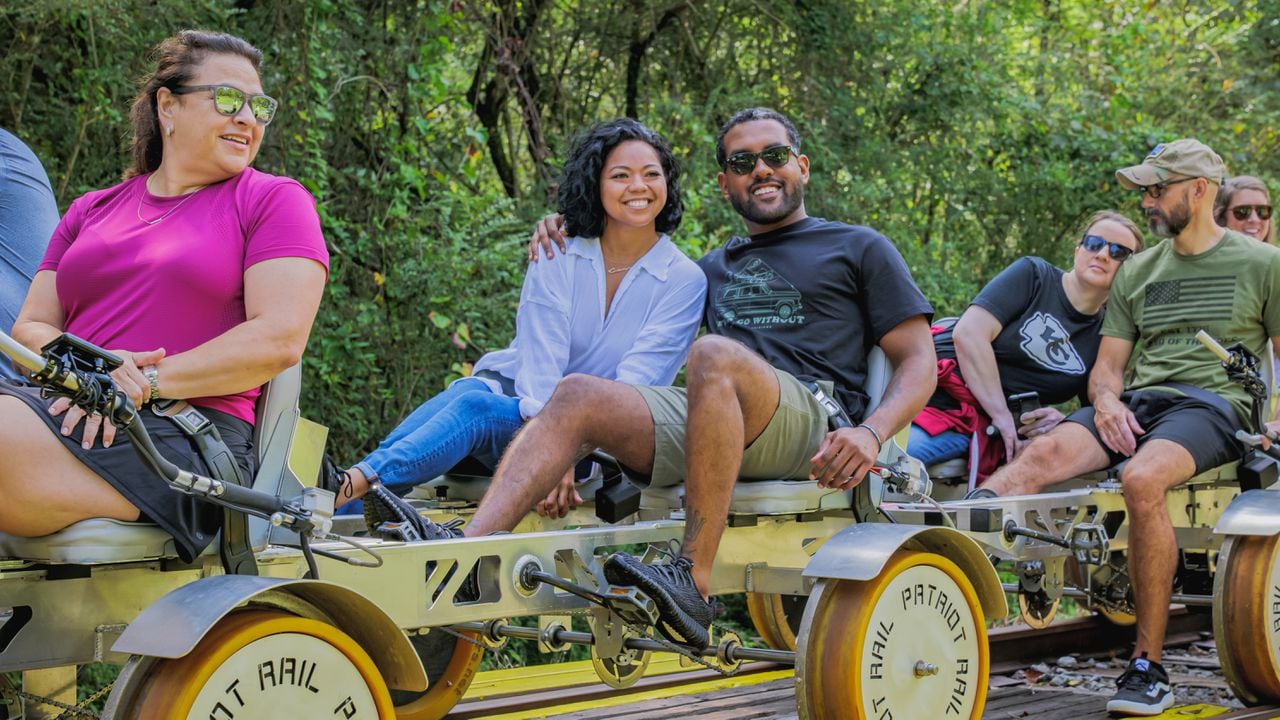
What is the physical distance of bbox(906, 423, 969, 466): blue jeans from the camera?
212 inches

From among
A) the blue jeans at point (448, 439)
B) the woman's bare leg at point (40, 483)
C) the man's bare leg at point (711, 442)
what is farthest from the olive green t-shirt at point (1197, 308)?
the woman's bare leg at point (40, 483)

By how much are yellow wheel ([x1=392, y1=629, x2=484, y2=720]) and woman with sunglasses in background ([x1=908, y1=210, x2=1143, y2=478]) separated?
1.87m

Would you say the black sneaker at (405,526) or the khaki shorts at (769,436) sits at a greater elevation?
the khaki shorts at (769,436)

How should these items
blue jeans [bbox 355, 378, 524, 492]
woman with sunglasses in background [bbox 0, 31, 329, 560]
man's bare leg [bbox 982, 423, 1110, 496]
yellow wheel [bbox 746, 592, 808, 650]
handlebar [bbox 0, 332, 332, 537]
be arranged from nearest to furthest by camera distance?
handlebar [bbox 0, 332, 332, 537]
woman with sunglasses in background [bbox 0, 31, 329, 560]
blue jeans [bbox 355, 378, 524, 492]
man's bare leg [bbox 982, 423, 1110, 496]
yellow wheel [bbox 746, 592, 808, 650]

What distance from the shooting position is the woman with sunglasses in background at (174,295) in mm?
2824

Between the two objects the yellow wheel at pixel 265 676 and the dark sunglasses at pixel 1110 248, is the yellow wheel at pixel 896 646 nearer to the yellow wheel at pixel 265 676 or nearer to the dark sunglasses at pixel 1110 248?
the yellow wheel at pixel 265 676

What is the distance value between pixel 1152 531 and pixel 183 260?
11.5 ft

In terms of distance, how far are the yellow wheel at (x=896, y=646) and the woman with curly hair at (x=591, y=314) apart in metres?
0.94

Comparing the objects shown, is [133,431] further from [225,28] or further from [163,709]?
[225,28]

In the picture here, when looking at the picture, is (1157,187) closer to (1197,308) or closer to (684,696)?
(1197,308)

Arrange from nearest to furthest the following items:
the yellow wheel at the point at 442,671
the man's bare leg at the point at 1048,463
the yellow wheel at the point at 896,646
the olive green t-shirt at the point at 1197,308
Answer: the yellow wheel at the point at 896,646 → the yellow wheel at the point at 442,671 → the man's bare leg at the point at 1048,463 → the olive green t-shirt at the point at 1197,308

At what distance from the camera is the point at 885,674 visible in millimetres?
3809

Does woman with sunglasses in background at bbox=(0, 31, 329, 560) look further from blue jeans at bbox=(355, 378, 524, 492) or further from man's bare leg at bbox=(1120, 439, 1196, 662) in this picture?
man's bare leg at bbox=(1120, 439, 1196, 662)

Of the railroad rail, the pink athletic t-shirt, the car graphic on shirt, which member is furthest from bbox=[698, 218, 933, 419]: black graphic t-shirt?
the pink athletic t-shirt
